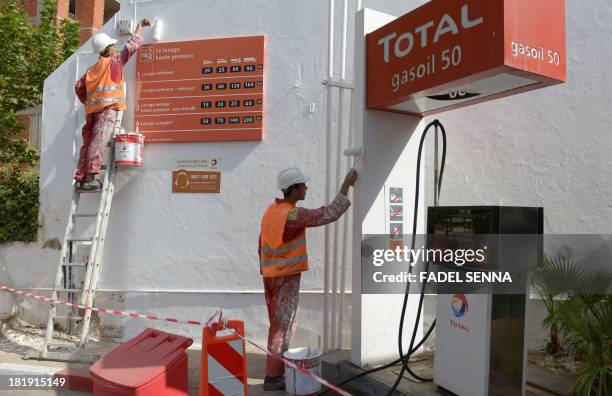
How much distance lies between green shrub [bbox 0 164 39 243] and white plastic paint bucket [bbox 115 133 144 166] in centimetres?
156

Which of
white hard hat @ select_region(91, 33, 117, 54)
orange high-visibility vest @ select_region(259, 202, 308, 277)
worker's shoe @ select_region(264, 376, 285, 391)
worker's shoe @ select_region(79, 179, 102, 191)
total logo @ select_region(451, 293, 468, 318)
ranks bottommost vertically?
worker's shoe @ select_region(264, 376, 285, 391)

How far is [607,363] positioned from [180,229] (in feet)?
15.0

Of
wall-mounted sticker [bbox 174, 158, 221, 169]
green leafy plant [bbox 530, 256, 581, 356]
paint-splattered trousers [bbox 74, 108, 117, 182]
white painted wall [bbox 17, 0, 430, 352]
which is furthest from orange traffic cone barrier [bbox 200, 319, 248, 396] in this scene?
paint-splattered trousers [bbox 74, 108, 117, 182]

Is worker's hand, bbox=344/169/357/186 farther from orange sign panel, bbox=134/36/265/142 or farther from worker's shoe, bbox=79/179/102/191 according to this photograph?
worker's shoe, bbox=79/179/102/191

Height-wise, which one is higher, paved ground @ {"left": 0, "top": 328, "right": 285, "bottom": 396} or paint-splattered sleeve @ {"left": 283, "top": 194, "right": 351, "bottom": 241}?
paint-splattered sleeve @ {"left": 283, "top": 194, "right": 351, "bottom": 241}

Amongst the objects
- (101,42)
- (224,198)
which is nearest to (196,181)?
(224,198)

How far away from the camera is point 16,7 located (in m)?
8.41

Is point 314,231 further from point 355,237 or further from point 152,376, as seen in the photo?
point 152,376

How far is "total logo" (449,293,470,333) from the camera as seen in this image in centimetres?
351

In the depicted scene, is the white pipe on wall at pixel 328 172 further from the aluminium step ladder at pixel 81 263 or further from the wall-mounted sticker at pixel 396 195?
the aluminium step ladder at pixel 81 263

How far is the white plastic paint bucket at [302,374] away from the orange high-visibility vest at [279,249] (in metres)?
0.68

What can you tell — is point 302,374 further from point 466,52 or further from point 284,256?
point 466,52

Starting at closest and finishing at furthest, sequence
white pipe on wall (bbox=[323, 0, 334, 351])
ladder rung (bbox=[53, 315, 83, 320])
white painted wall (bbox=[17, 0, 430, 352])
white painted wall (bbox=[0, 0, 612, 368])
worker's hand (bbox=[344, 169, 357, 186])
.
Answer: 1. worker's hand (bbox=[344, 169, 357, 186])
2. white painted wall (bbox=[0, 0, 612, 368])
3. white pipe on wall (bbox=[323, 0, 334, 351])
4. ladder rung (bbox=[53, 315, 83, 320])
5. white painted wall (bbox=[17, 0, 430, 352])

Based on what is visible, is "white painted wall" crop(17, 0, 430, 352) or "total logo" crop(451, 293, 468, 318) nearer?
"total logo" crop(451, 293, 468, 318)
